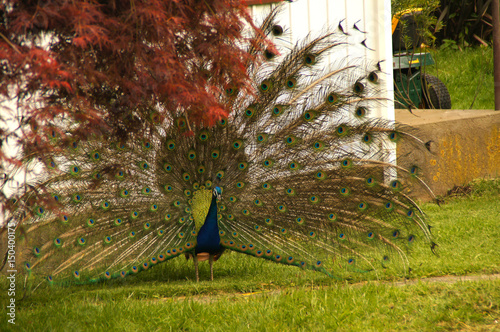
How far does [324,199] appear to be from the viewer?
4.90m

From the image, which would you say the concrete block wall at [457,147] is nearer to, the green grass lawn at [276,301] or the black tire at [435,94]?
the black tire at [435,94]

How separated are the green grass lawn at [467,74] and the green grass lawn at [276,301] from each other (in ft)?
29.4

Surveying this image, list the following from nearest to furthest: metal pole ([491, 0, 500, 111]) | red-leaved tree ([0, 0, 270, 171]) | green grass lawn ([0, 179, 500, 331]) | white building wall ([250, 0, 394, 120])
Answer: red-leaved tree ([0, 0, 270, 171])
green grass lawn ([0, 179, 500, 331])
white building wall ([250, 0, 394, 120])
metal pole ([491, 0, 500, 111])

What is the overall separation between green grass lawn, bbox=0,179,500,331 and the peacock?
0.86 ft

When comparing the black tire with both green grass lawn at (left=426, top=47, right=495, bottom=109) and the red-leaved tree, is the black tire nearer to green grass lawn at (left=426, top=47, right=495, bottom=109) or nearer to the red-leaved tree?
green grass lawn at (left=426, top=47, right=495, bottom=109)

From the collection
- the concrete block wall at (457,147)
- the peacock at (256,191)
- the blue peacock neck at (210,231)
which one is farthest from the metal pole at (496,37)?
the blue peacock neck at (210,231)

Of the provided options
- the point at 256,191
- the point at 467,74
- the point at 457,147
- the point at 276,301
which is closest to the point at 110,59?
the point at 276,301

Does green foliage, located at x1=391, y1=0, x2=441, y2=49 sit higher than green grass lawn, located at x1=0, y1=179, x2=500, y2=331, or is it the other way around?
green foliage, located at x1=391, y1=0, x2=441, y2=49

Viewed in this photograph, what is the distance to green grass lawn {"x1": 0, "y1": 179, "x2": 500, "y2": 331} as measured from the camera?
3752 millimetres

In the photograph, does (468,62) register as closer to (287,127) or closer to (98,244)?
(287,127)

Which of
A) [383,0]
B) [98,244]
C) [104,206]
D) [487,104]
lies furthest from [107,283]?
[487,104]

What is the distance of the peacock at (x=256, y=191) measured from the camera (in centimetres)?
484

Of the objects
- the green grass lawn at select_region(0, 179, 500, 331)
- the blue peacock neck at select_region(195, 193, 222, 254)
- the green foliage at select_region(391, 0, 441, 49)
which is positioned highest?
the green foliage at select_region(391, 0, 441, 49)

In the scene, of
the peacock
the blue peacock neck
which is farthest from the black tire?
the blue peacock neck
